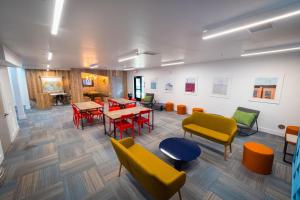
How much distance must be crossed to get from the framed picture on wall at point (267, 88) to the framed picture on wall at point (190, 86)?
2330mm

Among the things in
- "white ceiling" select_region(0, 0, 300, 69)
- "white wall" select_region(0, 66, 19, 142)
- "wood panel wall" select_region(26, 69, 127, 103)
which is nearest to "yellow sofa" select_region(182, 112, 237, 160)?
"white ceiling" select_region(0, 0, 300, 69)

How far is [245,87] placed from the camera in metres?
4.68

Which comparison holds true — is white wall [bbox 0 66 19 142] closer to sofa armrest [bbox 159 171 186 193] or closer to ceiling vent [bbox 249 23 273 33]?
sofa armrest [bbox 159 171 186 193]

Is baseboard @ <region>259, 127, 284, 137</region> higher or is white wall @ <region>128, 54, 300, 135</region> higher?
white wall @ <region>128, 54, 300, 135</region>

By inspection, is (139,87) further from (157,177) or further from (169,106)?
(157,177)

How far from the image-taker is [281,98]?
13.0ft

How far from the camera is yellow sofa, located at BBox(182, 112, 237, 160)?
9.68 ft

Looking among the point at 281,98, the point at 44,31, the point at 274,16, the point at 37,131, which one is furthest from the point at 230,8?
the point at 37,131

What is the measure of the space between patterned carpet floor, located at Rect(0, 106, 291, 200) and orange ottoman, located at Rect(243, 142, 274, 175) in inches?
4.5

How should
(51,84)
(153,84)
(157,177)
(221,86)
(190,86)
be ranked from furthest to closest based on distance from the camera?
1. (51,84)
2. (153,84)
3. (190,86)
4. (221,86)
5. (157,177)

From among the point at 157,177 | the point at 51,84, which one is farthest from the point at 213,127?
the point at 51,84

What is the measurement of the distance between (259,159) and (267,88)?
298cm

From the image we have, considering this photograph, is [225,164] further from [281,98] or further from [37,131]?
[37,131]

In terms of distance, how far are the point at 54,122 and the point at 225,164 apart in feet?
20.9
